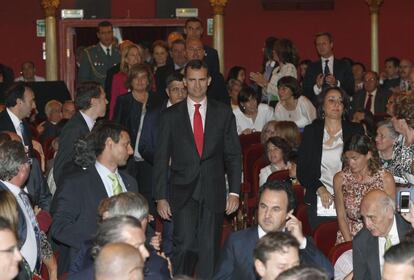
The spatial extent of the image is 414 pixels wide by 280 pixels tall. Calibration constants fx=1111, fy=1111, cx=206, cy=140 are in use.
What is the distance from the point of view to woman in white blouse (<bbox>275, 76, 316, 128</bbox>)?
41.7ft

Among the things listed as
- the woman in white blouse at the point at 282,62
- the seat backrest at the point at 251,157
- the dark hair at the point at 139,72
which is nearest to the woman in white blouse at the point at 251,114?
the woman in white blouse at the point at 282,62

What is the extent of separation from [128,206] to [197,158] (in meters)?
2.62

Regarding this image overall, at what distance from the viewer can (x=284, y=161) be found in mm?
10453

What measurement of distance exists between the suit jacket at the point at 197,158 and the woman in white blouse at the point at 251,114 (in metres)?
4.23

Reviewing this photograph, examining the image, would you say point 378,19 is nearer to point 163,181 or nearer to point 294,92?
point 294,92

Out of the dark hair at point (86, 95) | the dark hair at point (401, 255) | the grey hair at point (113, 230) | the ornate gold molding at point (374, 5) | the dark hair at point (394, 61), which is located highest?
the ornate gold molding at point (374, 5)

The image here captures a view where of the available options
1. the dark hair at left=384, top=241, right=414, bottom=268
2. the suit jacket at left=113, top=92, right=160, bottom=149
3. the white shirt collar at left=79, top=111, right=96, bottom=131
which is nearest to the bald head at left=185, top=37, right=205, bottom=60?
the suit jacket at left=113, top=92, right=160, bottom=149

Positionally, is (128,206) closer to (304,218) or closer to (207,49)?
(304,218)

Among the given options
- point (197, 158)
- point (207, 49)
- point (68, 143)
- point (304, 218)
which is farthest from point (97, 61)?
point (304, 218)

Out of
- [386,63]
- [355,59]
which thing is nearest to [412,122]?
[386,63]

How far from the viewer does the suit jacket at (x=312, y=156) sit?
30.2ft

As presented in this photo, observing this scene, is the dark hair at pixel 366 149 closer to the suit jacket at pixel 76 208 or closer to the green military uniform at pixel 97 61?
the suit jacket at pixel 76 208

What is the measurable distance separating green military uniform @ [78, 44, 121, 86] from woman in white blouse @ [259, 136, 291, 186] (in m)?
4.54

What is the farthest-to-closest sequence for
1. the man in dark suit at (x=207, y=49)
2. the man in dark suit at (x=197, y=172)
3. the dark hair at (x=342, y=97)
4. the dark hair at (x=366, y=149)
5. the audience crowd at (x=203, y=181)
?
the man in dark suit at (x=207, y=49), the dark hair at (x=342, y=97), the man in dark suit at (x=197, y=172), the dark hair at (x=366, y=149), the audience crowd at (x=203, y=181)
